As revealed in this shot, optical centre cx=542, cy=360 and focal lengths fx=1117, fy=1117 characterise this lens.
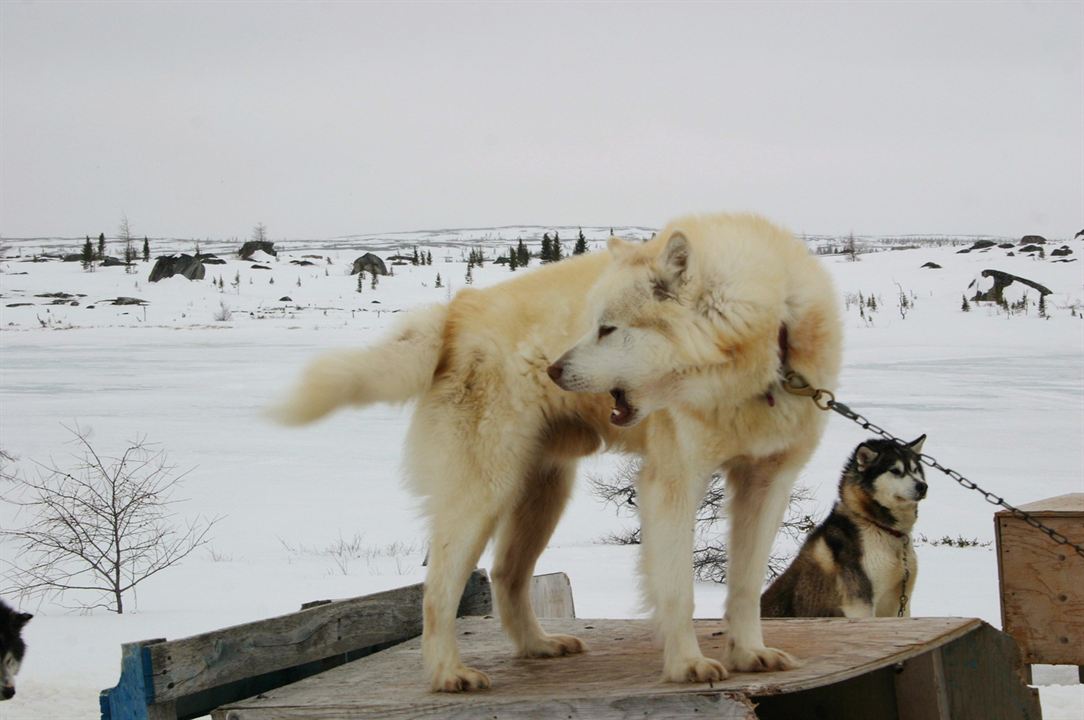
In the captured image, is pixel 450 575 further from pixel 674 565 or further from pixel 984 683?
pixel 984 683

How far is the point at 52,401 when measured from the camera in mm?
18875

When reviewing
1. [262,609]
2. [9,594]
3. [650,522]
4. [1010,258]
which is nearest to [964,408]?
[262,609]

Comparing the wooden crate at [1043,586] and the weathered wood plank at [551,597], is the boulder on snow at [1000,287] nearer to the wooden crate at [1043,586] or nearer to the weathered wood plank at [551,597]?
the weathered wood plank at [551,597]

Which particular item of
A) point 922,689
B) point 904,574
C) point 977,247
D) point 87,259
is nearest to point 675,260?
point 922,689

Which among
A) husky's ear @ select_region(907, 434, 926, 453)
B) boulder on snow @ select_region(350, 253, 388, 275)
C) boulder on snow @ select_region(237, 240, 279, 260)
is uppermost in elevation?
boulder on snow @ select_region(237, 240, 279, 260)

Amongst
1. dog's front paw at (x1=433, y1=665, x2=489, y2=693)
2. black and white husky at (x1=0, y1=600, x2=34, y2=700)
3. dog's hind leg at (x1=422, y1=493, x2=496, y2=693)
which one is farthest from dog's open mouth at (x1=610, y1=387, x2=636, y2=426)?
black and white husky at (x1=0, y1=600, x2=34, y2=700)

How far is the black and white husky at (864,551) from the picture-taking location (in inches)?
270

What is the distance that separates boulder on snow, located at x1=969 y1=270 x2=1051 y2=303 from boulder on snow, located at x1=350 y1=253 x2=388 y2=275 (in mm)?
21950

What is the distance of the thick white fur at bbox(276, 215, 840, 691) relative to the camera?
147 inches

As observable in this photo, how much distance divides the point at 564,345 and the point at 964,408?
48.1 feet

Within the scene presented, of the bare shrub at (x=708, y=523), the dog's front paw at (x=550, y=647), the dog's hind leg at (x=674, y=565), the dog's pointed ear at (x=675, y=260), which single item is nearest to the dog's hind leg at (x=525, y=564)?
the dog's front paw at (x=550, y=647)

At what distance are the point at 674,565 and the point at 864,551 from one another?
3.66 m

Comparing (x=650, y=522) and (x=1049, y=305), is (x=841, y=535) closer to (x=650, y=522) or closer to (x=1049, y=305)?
(x=650, y=522)

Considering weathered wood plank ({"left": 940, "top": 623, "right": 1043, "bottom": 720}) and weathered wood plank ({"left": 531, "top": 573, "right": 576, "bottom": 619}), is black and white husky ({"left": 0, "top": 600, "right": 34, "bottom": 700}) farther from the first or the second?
weathered wood plank ({"left": 940, "top": 623, "right": 1043, "bottom": 720})
